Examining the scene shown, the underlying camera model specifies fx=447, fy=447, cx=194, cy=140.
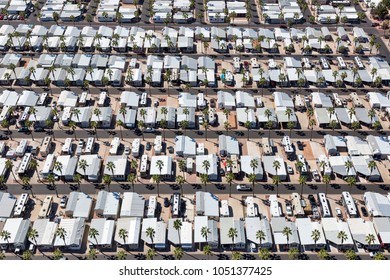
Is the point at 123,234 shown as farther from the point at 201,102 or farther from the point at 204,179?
the point at 201,102

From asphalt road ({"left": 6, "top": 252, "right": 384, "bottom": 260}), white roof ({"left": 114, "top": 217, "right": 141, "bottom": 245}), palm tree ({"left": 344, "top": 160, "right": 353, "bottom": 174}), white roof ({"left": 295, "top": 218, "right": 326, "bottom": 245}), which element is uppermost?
palm tree ({"left": 344, "top": 160, "right": 353, "bottom": 174})

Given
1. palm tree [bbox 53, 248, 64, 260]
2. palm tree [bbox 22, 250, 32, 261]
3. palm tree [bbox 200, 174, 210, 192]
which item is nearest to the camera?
palm tree [bbox 53, 248, 64, 260]

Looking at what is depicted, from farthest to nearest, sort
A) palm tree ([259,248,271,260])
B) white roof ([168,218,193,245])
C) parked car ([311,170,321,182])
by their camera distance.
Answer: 1. parked car ([311,170,321,182])
2. white roof ([168,218,193,245])
3. palm tree ([259,248,271,260])

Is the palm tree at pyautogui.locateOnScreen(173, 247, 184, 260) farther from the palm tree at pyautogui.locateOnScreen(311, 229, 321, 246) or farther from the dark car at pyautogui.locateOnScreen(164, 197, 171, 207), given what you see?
the palm tree at pyautogui.locateOnScreen(311, 229, 321, 246)

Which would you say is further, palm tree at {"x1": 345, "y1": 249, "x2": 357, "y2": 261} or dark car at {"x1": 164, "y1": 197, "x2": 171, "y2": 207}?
dark car at {"x1": 164, "y1": 197, "x2": 171, "y2": 207}

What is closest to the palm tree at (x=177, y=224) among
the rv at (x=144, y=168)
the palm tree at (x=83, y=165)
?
the rv at (x=144, y=168)

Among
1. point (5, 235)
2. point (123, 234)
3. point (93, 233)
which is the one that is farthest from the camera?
point (93, 233)

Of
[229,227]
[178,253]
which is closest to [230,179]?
[229,227]

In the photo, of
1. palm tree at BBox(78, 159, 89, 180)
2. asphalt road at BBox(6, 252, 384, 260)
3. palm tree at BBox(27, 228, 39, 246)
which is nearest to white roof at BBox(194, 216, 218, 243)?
asphalt road at BBox(6, 252, 384, 260)

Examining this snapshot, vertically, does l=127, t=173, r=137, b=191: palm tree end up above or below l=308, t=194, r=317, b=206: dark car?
above
